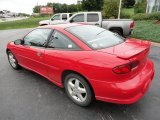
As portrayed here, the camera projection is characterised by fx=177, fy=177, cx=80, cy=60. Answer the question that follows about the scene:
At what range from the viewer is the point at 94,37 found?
3633mm

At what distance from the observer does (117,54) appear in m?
2.89

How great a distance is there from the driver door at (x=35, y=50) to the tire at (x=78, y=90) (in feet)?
2.67

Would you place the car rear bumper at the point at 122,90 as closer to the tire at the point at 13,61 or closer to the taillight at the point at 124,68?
the taillight at the point at 124,68

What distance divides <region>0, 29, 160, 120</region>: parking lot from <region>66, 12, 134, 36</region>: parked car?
5527 millimetres

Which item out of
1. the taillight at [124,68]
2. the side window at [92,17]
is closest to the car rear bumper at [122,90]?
the taillight at [124,68]

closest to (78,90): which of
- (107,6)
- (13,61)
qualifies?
(13,61)

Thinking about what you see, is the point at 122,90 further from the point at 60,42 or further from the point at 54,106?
the point at 60,42

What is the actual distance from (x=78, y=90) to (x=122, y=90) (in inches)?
37.1

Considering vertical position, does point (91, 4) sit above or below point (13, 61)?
above

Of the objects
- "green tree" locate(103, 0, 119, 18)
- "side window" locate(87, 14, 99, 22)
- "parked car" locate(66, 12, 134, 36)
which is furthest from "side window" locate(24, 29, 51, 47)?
"green tree" locate(103, 0, 119, 18)

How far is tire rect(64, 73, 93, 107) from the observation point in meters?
3.15

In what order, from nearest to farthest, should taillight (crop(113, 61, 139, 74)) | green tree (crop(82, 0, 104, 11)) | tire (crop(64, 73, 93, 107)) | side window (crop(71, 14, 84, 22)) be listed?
1. taillight (crop(113, 61, 139, 74))
2. tire (crop(64, 73, 93, 107))
3. side window (crop(71, 14, 84, 22))
4. green tree (crop(82, 0, 104, 11))

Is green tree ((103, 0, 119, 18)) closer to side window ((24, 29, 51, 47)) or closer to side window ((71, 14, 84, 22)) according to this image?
side window ((71, 14, 84, 22))

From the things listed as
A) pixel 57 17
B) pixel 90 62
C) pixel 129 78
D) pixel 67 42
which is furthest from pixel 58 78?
pixel 57 17
